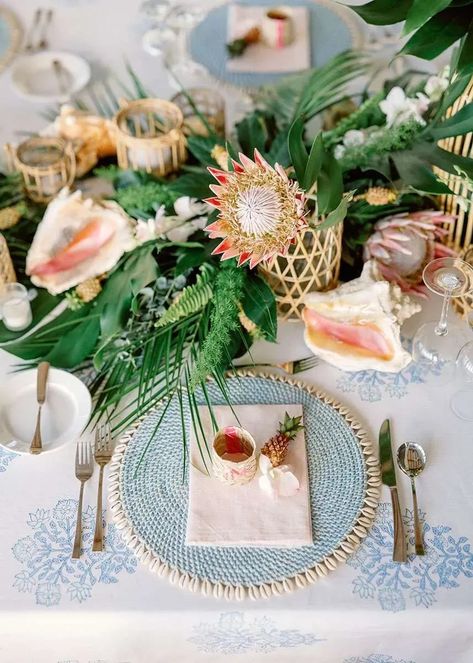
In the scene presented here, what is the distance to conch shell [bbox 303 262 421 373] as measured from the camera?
1.07 m

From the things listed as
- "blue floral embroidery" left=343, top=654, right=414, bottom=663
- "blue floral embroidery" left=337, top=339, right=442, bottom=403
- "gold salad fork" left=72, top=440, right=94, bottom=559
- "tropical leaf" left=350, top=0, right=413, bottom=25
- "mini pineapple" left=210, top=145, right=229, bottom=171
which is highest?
"tropical leaf" left=350, top=0, right=413, bottom=25

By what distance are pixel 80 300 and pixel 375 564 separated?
1.91 ft

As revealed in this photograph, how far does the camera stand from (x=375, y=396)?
1.09m

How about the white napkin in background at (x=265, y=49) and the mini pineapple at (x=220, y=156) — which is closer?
the mini pineapple at (x=220, y=156)

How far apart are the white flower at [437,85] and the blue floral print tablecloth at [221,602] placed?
23.6 inches

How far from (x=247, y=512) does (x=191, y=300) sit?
310 mm

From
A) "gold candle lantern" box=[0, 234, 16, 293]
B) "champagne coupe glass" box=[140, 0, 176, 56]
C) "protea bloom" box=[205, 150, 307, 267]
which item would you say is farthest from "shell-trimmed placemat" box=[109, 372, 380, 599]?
"champagne coupe glass" box=[140, 0, 176, 56]

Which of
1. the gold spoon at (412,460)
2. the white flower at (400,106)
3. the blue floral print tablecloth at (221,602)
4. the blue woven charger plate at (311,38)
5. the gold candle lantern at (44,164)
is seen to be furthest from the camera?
the blue woven charger plate at (311,38)

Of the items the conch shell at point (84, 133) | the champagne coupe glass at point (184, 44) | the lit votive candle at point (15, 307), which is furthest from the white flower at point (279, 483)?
the champagne coupe glass at point (184, 44)

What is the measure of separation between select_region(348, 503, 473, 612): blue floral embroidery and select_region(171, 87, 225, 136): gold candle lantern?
2.53 ft

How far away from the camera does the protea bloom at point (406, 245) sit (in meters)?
1.16

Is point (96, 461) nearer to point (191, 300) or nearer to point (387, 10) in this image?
point (191, 300)

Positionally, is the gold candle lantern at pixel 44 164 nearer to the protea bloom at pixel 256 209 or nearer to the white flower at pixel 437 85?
the protea bloom at pixel 256 209

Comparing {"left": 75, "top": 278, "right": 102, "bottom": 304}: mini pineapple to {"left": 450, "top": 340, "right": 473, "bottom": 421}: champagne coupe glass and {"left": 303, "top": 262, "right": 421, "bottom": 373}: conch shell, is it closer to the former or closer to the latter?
{"left": 303, "top": 262, "right": 421, "bottom": 373}: conch shell
